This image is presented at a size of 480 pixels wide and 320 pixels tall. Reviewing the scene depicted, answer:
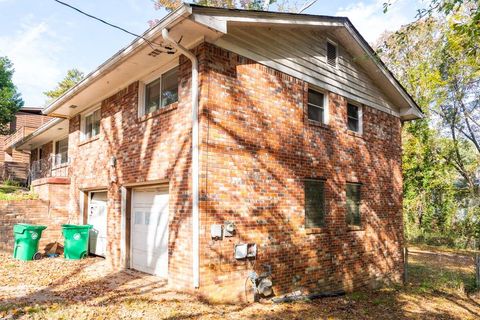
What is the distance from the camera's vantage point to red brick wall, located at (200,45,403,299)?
273 inches

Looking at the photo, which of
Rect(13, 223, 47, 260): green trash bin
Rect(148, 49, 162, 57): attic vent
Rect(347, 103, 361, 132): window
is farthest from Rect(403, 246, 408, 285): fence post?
Rect(13, 223, 47, 260): green trash bin

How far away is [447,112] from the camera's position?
21.8m

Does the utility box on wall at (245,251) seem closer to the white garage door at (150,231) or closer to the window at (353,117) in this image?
the white garage door at (150,231)

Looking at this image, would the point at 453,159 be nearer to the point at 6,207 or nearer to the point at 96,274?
the point at 96,274

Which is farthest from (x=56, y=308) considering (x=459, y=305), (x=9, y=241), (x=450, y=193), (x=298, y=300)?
(x=450, y=193)

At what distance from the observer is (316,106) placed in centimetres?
978

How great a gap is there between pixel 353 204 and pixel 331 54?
455 centimetres

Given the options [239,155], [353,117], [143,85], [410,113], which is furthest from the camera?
[410,113]

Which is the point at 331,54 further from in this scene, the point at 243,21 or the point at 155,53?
the point at 155,53

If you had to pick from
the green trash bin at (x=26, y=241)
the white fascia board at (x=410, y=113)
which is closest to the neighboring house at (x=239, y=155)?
the white fascia board at (x=410, y=113)

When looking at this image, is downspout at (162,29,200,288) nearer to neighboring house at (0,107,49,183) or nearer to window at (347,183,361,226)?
window at (347,183,361,226)

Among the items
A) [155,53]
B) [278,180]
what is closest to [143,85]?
[155,53]

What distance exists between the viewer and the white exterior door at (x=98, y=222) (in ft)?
34.8

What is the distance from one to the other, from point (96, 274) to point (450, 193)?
67.4 feet
